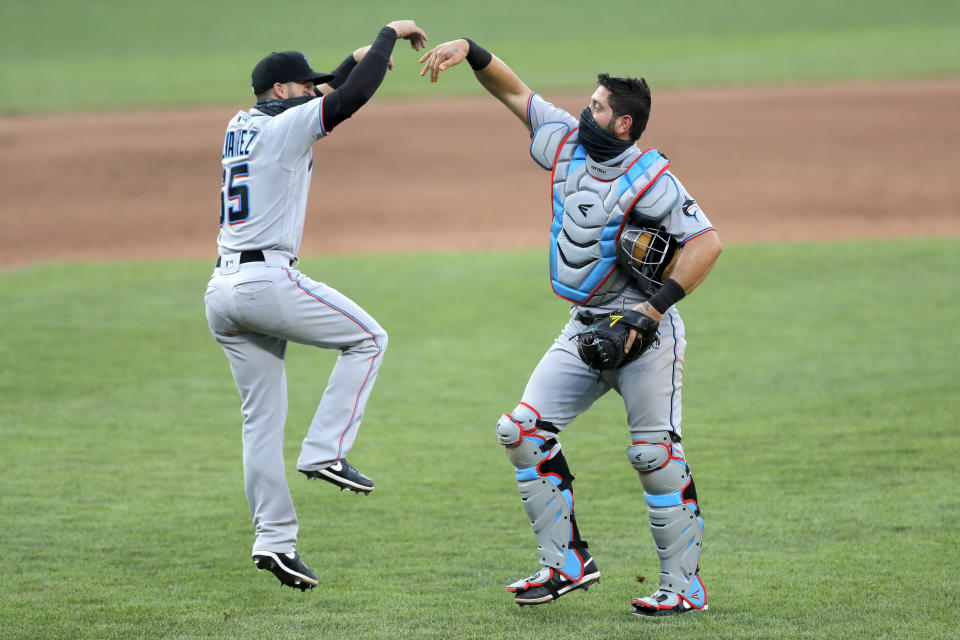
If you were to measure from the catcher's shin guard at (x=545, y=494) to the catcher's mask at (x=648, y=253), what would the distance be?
0.84m

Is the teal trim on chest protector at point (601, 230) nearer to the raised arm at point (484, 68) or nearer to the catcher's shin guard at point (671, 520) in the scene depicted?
the raised arm at point (484, 68)

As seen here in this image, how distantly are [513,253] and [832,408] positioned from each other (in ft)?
24.5

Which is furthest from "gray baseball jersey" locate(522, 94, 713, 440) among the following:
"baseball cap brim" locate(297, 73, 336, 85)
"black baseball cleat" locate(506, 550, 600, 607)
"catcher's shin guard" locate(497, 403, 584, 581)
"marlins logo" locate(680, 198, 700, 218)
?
"baseball cap brim" locate(297, 73, 336, 85)

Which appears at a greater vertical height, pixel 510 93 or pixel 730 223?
pixel 510 93

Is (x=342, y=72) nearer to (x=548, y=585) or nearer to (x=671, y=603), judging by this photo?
(x=548, y=585)

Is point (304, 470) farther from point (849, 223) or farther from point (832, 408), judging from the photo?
point (849, 223)

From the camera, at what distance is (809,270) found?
1373 centimetres

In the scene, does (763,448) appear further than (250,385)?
Yes

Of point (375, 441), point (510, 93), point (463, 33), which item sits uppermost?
point (463, 33)

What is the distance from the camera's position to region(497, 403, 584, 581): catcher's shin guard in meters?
5.41

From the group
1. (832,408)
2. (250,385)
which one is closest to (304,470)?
(250,385)

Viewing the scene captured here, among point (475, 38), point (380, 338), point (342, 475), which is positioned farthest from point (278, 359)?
point (475, 38)

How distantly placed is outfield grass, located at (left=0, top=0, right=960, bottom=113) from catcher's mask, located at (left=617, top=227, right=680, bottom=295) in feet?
76.9

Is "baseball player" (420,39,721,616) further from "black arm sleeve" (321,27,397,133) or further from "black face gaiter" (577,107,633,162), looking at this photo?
"black arm sleeve" (321,27,397,133)
